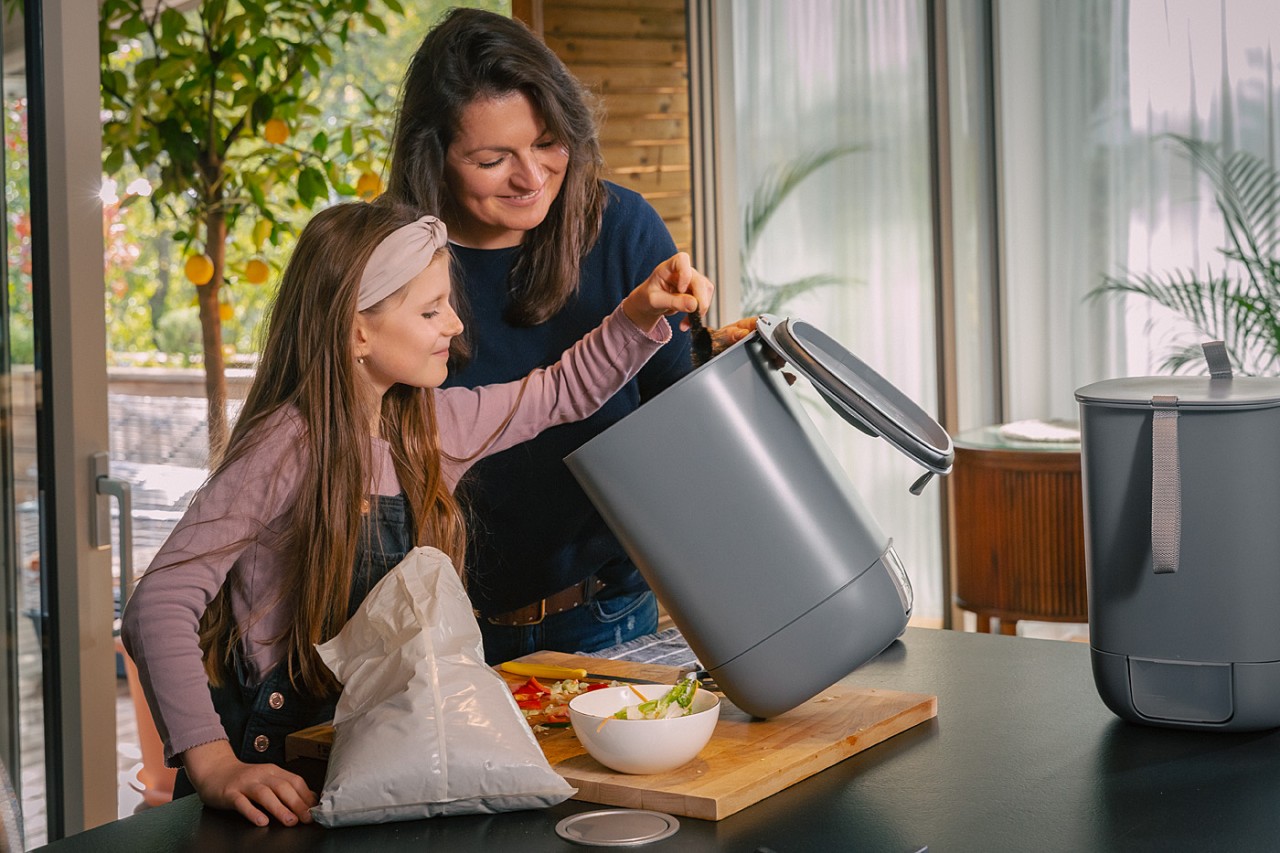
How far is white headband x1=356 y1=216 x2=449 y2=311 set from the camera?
1319 mm

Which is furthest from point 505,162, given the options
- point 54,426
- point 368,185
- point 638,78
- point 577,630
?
point 638,78

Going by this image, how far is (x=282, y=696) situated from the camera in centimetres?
119

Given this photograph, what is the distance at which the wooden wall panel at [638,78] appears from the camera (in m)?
3.10

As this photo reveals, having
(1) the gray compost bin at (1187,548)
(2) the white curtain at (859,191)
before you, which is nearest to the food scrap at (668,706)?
(1) the gray compost bin at (1187,548)

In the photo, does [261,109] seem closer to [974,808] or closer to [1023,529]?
[1023,529]

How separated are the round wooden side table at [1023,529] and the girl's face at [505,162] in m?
1.58

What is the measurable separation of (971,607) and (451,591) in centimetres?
209

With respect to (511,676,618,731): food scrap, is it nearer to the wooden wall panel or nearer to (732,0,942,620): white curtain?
the wooden wall panel

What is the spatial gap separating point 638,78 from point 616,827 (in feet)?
8.65

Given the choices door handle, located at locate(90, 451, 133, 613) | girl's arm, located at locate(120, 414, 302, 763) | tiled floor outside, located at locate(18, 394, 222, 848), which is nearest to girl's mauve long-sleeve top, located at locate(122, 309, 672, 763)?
girl's arm, located at locate(120, 414, 302, 763)

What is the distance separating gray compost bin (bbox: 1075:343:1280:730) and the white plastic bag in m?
0.49

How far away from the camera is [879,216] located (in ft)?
11.4

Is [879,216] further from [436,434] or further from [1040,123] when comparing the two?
[436,434]

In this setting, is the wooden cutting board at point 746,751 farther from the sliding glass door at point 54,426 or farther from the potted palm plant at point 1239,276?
the potted palm plant at point 1239,276
